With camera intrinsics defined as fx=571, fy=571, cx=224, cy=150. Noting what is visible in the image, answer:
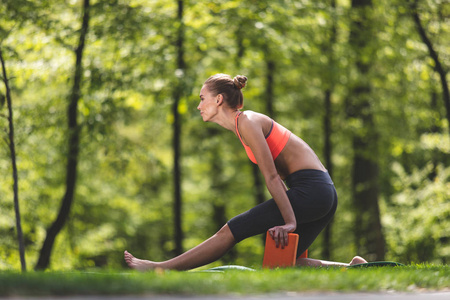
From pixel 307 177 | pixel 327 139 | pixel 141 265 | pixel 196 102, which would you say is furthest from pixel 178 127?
pixel 307 177

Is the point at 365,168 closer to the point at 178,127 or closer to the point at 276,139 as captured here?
the point at 178,127

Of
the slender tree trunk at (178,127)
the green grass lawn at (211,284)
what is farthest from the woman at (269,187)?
the slender tree trunk at (178,127)

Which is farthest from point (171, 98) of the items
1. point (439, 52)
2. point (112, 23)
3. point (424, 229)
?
point (424, 229)

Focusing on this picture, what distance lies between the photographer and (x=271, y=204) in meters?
4.57

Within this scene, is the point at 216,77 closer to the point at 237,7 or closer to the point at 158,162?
the point at 237,7

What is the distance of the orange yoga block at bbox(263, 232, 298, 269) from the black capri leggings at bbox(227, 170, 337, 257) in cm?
14

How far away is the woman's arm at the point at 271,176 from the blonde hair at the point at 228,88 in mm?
317

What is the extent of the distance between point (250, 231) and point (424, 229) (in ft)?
32.6

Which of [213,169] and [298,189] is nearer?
[298,189]

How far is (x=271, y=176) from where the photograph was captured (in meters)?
4.48

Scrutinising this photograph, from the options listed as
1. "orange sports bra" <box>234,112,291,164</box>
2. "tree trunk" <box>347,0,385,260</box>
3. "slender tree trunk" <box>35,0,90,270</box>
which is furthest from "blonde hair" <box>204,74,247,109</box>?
"tree trunk" <box>347,0,385,260</box>

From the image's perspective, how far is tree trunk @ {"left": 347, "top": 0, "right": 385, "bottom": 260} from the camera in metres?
13.2

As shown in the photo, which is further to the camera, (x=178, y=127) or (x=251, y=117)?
(x=178, y=127)

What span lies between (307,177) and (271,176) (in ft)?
1.13
